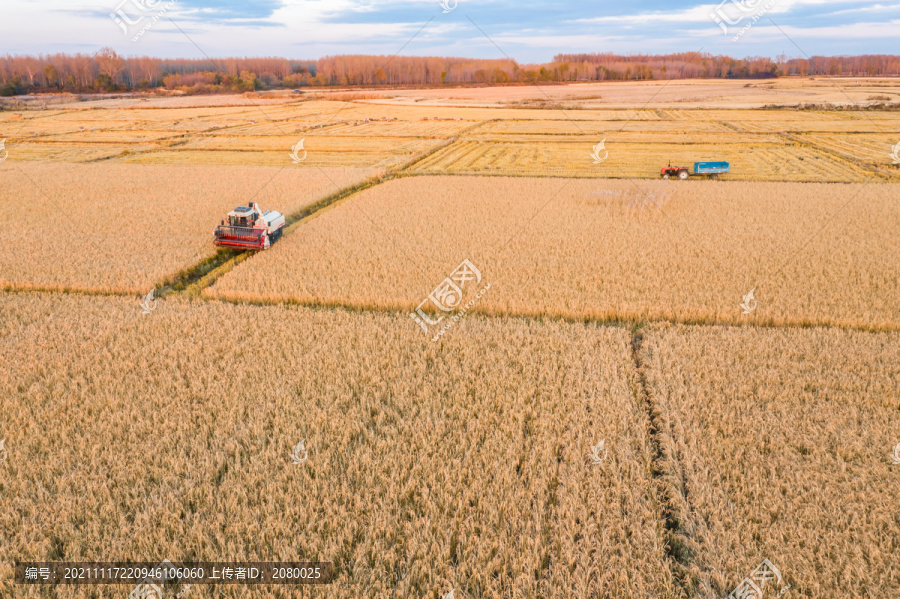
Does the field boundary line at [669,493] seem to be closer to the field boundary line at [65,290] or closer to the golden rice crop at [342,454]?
the golden rice crop at [342,454]

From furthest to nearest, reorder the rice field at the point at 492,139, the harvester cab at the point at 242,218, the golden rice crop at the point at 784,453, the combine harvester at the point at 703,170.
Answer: the rice field at the point at 492,139 → the combine harvester at the point at 703,170 → the harvester cab at the point at 242,218 → the golden rice crop at the point at 784,453

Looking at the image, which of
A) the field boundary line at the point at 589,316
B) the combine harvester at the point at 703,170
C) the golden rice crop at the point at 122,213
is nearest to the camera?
the field boundary line at the point at 589,316

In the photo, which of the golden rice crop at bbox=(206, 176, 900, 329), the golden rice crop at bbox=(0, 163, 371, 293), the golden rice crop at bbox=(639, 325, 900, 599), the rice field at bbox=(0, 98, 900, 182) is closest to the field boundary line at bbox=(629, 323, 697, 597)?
the golden rice crop at bbox=(639, 325, 900, 599)

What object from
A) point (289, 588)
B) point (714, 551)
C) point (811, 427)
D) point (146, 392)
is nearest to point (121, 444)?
point (146, 392)

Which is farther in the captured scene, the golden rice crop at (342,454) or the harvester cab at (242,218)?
the harvester cab at (242,218)

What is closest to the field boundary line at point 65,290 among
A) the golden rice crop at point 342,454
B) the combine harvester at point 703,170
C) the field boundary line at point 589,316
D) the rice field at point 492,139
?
the golden rice crop at point 342,454

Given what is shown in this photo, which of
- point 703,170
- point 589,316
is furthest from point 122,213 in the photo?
point 703,170

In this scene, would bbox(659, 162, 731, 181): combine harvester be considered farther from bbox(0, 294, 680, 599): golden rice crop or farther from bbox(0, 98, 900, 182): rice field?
bbox(0, 294, 680, 599): golden rice crop
